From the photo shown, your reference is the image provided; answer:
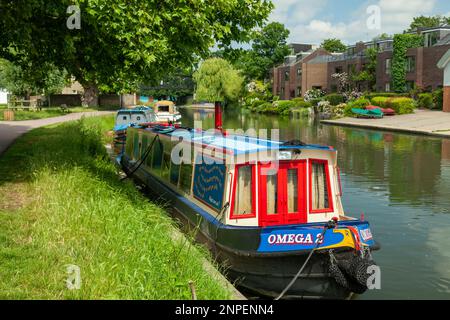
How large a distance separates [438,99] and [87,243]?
49.7 metres

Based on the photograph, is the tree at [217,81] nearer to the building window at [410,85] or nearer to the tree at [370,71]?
the tree at [370,71]

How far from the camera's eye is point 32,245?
754cm

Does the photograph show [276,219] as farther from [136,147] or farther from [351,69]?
[351,69]

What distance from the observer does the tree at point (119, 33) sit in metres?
10.8

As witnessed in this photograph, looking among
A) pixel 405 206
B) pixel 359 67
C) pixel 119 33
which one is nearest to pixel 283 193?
pixel 119 33

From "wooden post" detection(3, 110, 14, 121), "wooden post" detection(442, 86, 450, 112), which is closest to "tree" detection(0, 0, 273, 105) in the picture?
"wooden post" detection(3, 110, 14, 121)

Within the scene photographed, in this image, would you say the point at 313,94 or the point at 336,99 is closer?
the point at 336,99

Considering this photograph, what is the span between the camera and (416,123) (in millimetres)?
41062

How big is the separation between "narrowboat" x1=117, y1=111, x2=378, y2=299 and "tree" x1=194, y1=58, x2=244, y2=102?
76.1 metres

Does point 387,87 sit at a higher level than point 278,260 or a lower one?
higher

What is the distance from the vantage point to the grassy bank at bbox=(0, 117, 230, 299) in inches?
245

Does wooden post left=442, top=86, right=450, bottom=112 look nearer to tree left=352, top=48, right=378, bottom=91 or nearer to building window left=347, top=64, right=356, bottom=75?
tree left=352, top=48, right=378, bottom=91

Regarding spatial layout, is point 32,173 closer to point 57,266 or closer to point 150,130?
point 150,130
